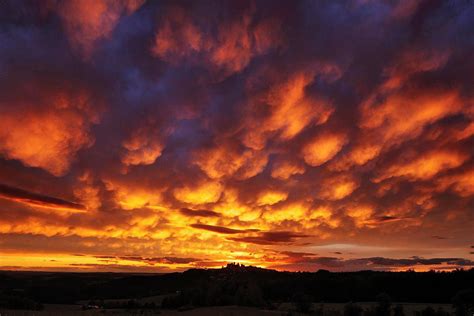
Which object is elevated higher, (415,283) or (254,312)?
(415,283)

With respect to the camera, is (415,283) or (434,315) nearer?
(434,315)

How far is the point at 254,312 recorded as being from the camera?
4884 centimetres

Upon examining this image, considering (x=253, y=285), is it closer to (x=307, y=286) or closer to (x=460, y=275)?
(x=307, y=286)

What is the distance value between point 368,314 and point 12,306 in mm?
41287

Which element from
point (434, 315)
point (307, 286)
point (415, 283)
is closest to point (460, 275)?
point (415, 283)

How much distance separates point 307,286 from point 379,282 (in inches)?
698

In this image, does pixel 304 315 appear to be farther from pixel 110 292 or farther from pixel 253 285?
pixel 110 292

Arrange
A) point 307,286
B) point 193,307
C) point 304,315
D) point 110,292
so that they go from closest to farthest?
point 304,315
point 193,307
point 307,286
point 110,292

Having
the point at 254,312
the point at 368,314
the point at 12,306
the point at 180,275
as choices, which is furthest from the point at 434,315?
the point at 180,275

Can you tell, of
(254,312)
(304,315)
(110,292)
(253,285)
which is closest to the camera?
(304,315)

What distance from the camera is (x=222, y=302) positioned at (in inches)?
2349

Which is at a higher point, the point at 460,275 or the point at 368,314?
the point at 460,275

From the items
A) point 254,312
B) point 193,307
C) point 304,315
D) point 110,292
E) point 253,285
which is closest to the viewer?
point 304,315

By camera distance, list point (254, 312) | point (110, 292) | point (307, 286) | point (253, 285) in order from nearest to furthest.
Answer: point (254, 312), point (253, 285), point (307, 286), point (110, 292)
